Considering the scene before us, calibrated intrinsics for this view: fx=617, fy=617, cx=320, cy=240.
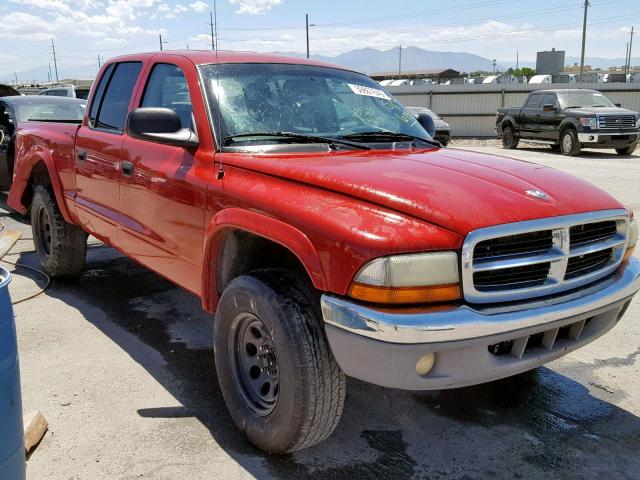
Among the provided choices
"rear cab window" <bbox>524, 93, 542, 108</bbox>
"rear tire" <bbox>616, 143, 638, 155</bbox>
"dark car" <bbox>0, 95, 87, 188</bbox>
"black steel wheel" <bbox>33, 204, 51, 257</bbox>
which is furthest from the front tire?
"rear cab window" <bbox>524, 93, 542, 108</bbox>

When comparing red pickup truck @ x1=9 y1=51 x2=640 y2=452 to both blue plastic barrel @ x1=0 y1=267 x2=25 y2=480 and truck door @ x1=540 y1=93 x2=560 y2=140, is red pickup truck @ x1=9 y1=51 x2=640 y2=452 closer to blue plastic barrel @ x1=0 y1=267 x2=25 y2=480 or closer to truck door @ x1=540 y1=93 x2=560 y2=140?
blue plastic barrel @ x1=0 y1=267 x2=25 y2=480

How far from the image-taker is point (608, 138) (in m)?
16.8

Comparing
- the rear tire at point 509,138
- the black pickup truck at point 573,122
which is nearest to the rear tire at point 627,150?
the black pickup truck at point 573,122

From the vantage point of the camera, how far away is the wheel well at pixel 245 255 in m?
3.08

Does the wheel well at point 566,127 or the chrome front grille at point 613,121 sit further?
the wheel well at point 566,127

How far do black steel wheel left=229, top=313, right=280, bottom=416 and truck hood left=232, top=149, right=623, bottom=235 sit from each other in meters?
0.74

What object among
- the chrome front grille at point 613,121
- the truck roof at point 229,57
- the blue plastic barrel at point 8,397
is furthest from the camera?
the chrome front grille at point 613,121

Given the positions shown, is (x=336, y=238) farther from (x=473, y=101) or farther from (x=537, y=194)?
(x=473, y=101)

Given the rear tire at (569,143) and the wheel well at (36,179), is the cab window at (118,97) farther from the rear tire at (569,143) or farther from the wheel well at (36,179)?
the rear tire at (569,143)

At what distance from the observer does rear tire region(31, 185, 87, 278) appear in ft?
17.8

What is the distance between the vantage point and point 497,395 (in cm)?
359

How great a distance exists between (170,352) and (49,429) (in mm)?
1105

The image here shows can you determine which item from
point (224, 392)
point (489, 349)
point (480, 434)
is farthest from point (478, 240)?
point (224, 392)

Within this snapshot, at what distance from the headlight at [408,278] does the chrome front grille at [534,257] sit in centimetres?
7
